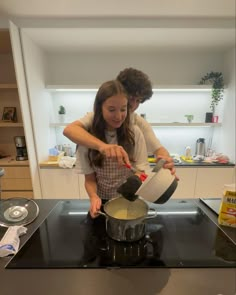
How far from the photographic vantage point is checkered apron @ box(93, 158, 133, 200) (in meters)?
0.88

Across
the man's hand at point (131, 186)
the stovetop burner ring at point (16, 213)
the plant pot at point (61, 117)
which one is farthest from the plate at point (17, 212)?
the plant pot at point (61, 117)

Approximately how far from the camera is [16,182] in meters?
1.96

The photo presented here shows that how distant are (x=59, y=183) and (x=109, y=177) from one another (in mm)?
1263

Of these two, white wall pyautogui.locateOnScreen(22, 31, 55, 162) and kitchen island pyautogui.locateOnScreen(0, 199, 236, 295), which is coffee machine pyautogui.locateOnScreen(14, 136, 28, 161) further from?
kitchen island pyautogui.locateOnScreen(0, 199, 236, 295)

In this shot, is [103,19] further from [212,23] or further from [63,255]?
[63,255]

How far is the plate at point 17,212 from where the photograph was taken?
2.54ft

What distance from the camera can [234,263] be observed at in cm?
56

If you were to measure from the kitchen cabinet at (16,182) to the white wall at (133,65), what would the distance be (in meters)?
1.07

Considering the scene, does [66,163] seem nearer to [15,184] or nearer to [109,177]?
[15,184]

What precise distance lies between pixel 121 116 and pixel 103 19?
130 cm

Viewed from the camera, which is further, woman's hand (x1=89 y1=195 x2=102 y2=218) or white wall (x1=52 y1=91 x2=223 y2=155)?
white wall (x1=52 y1=91 x2=223 y2=155)

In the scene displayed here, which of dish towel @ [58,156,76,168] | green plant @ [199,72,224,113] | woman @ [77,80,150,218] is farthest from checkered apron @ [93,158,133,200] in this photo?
green plant @ [199,72,224,113]

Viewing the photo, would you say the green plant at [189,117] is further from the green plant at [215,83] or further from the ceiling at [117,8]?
the ceiling at [117,8]

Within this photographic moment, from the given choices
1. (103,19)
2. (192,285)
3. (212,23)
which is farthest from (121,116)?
(212,23)
